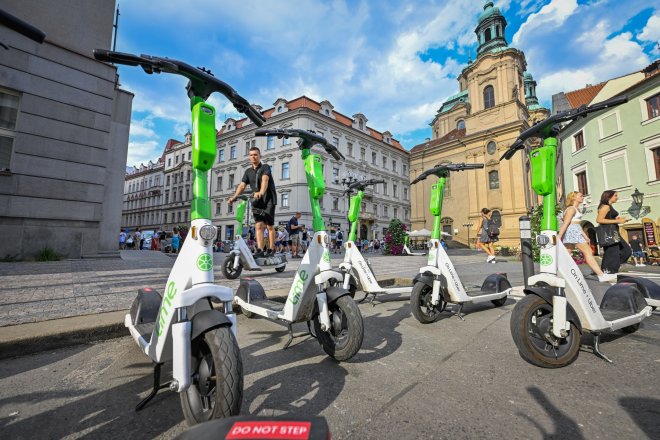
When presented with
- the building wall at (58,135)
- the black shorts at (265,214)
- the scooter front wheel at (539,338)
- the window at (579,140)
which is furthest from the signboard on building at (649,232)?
the building wall at (58,135)

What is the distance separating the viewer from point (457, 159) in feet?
128

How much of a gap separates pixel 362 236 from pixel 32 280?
3751cm

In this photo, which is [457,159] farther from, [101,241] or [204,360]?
[204,360]

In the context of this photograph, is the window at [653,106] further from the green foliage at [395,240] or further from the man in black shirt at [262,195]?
the man in black shirt at [262,195]

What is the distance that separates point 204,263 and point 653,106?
26.8 meters

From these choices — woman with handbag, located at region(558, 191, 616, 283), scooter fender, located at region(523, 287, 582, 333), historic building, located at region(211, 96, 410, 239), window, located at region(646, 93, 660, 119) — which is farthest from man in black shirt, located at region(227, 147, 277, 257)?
historic building, located at region(211, 96, 410, 239)

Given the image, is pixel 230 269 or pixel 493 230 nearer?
pixel 230 269

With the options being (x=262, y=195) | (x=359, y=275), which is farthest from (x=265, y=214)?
(x=359, y=275)

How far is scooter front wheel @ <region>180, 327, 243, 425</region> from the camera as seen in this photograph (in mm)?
1269

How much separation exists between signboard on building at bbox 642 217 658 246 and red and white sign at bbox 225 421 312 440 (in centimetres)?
2363

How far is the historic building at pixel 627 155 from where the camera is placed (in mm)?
17359

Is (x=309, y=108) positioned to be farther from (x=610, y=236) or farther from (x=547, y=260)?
(x=547, y=260)

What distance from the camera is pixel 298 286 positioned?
2.65 meters

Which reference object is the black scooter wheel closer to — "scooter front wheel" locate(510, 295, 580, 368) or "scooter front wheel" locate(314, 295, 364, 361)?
"scooter front wheel" locate(314, 295, 364, 361)
